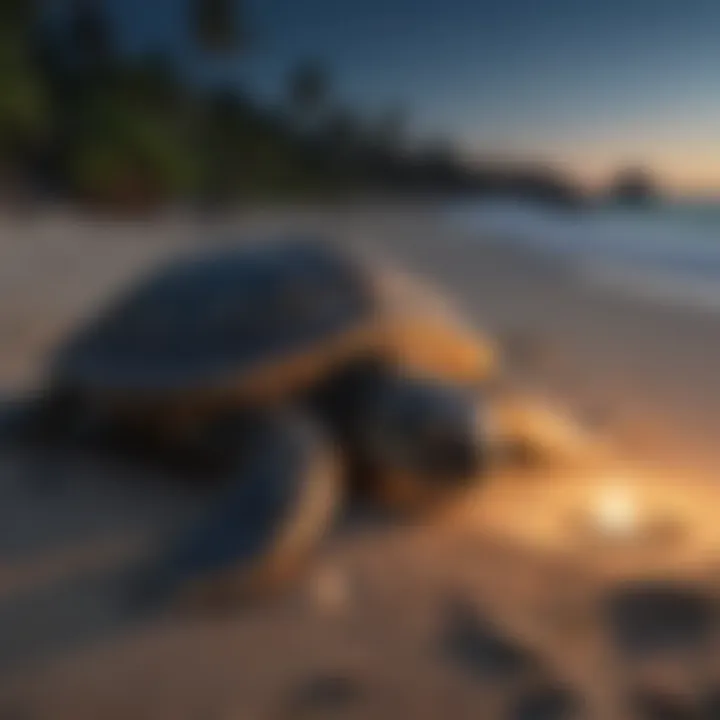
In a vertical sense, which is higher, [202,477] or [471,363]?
[471,363]

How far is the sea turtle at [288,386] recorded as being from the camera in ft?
5.76

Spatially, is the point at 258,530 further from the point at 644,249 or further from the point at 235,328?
the point at 644,249

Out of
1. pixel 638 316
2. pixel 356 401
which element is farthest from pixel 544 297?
pixel 356 401

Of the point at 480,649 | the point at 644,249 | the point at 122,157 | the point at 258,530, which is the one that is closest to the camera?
the point at 480,649

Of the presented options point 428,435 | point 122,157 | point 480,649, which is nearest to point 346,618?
point 480,649

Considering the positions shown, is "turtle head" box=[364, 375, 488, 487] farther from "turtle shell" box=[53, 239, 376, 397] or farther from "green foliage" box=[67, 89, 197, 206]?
"green foliage" box=[67, 89, 197, 206]

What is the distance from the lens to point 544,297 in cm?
561

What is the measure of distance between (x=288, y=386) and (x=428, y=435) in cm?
35

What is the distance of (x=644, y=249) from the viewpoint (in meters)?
9.27

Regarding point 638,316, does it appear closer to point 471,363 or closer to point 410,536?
point 471,363

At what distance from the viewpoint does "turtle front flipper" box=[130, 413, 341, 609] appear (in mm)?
1481

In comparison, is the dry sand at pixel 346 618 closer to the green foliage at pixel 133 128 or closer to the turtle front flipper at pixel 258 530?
the turtle front flipper at pixel 258 530

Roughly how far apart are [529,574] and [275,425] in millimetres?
575

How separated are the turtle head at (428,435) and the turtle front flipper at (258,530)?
4.4 inches
